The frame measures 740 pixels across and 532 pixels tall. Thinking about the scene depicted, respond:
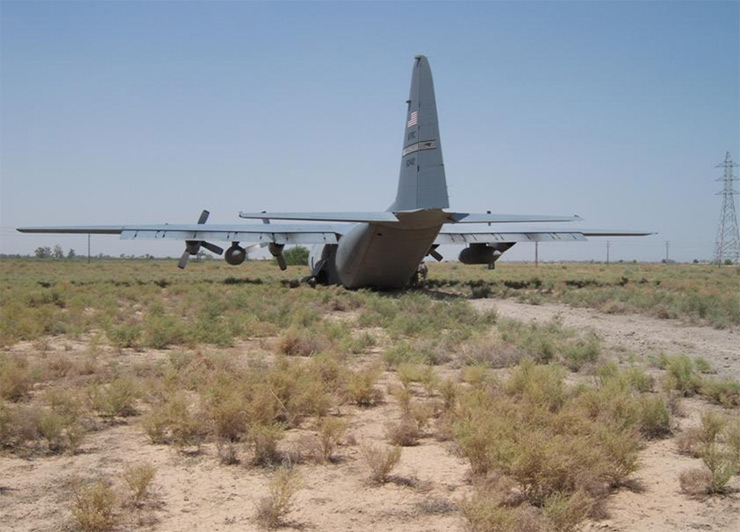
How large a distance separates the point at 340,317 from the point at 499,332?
237 inches

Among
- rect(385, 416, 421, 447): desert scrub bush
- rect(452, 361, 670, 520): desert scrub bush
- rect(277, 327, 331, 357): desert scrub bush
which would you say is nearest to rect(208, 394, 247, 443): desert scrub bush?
rect(385, 416, 421, 447): desert scrub bush

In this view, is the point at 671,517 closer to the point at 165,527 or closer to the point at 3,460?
the point at 165,527

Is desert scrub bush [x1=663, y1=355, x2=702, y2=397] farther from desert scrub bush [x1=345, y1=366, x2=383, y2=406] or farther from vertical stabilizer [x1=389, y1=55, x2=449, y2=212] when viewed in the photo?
vertical stabilizer [x1=389, y1=55, x2=449, y2=212]

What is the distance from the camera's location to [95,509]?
5148mm

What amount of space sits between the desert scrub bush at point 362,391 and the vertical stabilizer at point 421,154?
1356 cm

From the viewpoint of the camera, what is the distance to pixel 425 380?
33.7 feet

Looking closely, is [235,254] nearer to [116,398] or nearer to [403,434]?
[116,398]

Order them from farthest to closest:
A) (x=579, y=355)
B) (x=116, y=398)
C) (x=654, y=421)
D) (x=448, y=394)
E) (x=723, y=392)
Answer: (x=579, y=355) → (x=723, y=392) → (x=448, y=394) → (x=116, y=398) → (x=654, y=421)

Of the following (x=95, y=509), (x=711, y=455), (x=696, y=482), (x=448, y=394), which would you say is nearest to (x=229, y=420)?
(x=95, y=509)

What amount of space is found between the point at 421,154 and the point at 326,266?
32.4 feet

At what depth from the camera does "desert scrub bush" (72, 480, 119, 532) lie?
5.04 meters

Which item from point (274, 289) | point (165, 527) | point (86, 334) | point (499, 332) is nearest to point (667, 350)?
point (499, 332)

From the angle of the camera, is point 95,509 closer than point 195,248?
Yes

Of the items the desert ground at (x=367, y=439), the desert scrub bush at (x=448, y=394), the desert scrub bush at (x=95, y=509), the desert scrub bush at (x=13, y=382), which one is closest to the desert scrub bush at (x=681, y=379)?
the desert ground at (x=367, y=439)
